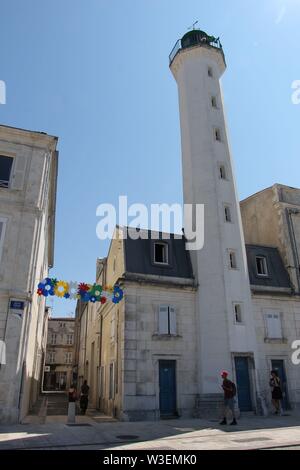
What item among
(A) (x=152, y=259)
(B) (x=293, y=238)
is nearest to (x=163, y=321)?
(A) (x=152, y=259)

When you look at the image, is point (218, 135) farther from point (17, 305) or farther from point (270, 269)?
point (17, 305)

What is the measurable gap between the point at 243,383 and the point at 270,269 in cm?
716

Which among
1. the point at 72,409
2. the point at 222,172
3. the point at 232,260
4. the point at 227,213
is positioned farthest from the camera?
the point at 222,172

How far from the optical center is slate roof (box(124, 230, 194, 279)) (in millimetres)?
18766

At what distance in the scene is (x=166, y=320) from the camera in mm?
17953

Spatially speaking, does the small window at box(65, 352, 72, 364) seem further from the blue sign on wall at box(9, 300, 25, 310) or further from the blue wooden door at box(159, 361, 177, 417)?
the blue sign on wall at box(9, 300, 25, 310)

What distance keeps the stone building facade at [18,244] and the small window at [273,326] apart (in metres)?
12.4

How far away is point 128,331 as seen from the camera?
1700 centimetres

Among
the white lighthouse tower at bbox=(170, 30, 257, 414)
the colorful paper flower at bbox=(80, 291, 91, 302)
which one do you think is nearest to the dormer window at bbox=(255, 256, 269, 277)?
the white lighthouse tower at bbox=(170, 30, 257, 414)

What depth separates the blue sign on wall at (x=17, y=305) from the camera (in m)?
13.9

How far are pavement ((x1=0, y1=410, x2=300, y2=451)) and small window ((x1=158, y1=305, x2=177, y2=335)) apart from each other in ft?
13.7
